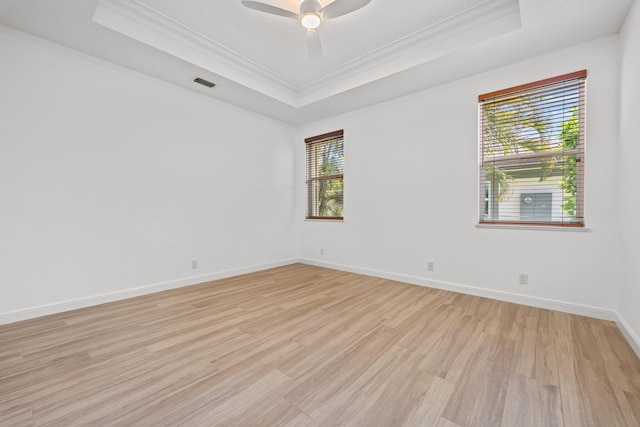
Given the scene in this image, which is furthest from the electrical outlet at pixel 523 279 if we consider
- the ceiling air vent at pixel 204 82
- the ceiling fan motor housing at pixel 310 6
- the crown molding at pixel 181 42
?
the ceiling air vent at pixel 204 82

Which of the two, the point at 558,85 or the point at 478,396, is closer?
the point at 478,396

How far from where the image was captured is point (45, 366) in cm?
177

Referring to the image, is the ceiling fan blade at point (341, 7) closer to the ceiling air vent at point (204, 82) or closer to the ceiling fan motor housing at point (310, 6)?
the ceiling fan motor housing at point (310, 6)

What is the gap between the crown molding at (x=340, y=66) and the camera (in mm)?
2469

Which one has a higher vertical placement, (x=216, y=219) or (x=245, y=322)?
(x=216, y=219)

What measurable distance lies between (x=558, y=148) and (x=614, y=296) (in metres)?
1.50

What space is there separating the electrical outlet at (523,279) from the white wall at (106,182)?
369 cm

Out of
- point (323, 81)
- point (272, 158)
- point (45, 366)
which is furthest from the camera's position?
point (272, 158)

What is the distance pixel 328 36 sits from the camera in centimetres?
290

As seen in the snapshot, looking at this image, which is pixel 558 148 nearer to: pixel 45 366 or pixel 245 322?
pixel 245 322

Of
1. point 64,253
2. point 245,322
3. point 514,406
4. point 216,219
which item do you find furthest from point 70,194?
point 514,406

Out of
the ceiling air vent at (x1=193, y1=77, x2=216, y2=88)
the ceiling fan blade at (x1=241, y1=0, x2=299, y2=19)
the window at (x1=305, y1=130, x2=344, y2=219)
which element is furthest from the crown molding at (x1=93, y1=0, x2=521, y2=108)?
the ceiling fan blade at (x1=241, y1=0, x2=299, y2=19)

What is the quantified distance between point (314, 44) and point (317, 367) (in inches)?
111

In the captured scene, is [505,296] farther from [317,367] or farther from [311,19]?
Result: [311,19]
